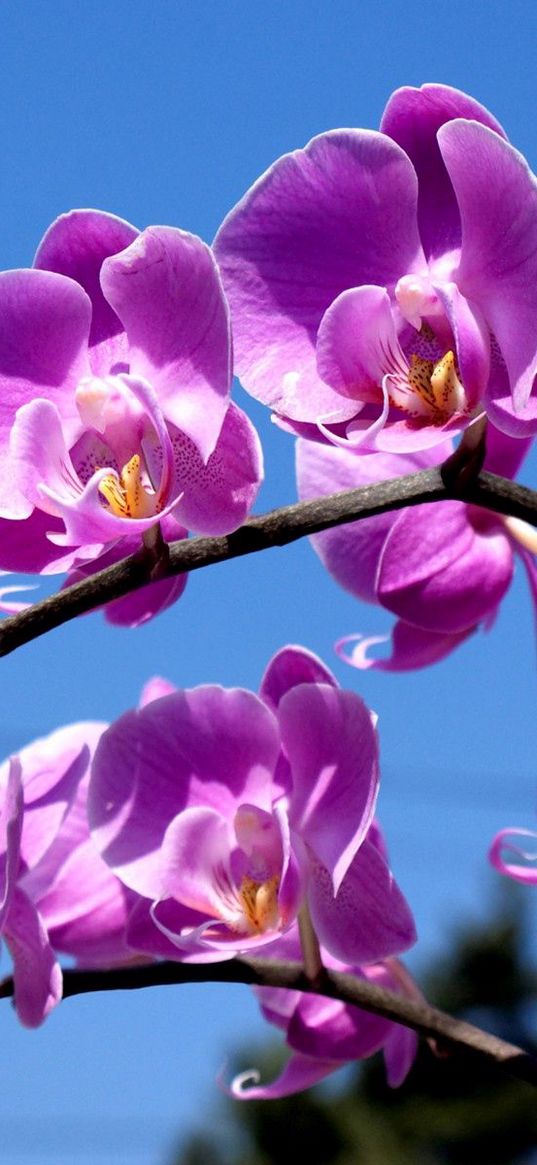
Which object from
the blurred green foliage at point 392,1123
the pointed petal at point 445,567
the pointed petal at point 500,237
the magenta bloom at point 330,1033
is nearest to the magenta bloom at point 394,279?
the pointed petal at point 500,237

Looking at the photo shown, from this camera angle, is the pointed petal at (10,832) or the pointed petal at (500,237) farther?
the pointed petal at (10,832)

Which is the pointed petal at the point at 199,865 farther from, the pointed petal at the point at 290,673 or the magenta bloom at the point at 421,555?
the magenta bloom at the point at 421,555

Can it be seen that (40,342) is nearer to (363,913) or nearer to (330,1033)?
(363,913)

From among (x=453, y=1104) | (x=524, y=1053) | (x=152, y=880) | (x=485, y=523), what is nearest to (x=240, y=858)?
(x=152, y=880)

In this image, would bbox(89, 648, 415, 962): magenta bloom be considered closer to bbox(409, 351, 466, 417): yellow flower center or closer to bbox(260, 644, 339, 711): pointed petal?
bbox(260, 644, 339, 711): pointed petal

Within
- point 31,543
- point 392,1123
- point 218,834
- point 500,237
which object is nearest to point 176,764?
point 218,834

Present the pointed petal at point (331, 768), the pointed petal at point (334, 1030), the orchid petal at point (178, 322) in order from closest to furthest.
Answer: the orchid petal at point (178, 322)
the pointed petal at point (331, 768)
the pointed petal at point (334, 1030)

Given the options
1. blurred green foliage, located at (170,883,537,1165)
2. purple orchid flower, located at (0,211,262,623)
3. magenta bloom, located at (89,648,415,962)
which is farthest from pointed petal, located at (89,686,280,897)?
blurred green foliage, located at (170,883,537,1165)
